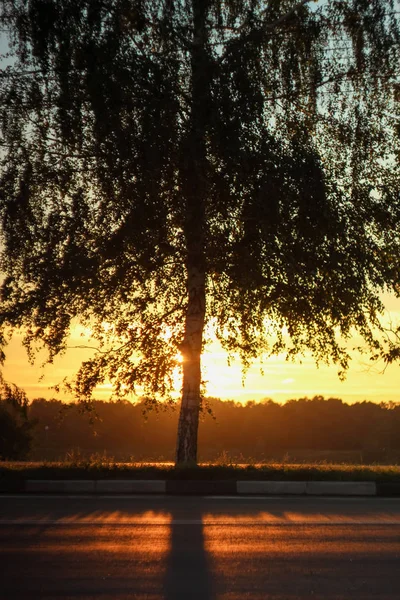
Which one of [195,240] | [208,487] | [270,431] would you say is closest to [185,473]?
[208,487]

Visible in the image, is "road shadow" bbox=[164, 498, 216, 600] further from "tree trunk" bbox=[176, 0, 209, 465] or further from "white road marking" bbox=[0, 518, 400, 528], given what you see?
"tree trunk" bbox=[176, 0, 209, 465]

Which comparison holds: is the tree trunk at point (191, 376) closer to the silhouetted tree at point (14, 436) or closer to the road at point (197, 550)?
the road at point (197, 550)

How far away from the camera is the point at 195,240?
14.1 meters

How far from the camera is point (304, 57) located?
15.7m

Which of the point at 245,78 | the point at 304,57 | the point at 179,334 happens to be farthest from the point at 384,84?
the point at 179,334

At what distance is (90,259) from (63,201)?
1.30 metres

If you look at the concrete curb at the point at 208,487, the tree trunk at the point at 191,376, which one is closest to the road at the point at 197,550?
the concrete curb at the point at 208,487

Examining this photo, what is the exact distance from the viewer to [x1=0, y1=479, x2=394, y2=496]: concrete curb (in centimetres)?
1230

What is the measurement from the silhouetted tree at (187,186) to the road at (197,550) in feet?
14.5

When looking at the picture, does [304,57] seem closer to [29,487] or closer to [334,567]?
[29,487]

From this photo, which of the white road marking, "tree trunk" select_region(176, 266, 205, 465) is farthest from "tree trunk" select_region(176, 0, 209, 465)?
the white road marking

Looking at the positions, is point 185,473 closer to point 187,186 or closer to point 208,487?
point 208,487

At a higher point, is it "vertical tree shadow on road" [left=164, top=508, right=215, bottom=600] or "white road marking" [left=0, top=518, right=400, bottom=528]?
"white road marking" [left=0, top=518, right=400, bottom=528]

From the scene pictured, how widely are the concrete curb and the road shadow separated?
135 inches
